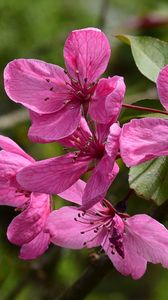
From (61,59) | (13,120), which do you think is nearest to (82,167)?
(13,120)

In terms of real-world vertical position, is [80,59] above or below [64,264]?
above

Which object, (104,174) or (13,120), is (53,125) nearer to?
(104,174)

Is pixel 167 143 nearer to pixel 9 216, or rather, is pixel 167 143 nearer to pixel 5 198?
pixel 5 198

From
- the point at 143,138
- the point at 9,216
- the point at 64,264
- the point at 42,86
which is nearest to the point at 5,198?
the point at 42,86

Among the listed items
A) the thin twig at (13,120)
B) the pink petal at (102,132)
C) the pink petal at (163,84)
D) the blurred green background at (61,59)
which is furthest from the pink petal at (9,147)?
the thin twig at (13,120)

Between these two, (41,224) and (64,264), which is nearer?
(41,224)

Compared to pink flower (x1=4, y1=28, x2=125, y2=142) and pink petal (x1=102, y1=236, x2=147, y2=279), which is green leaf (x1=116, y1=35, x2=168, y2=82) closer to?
pink flower (x1=4, y1=28, x2=125, y2=142)
